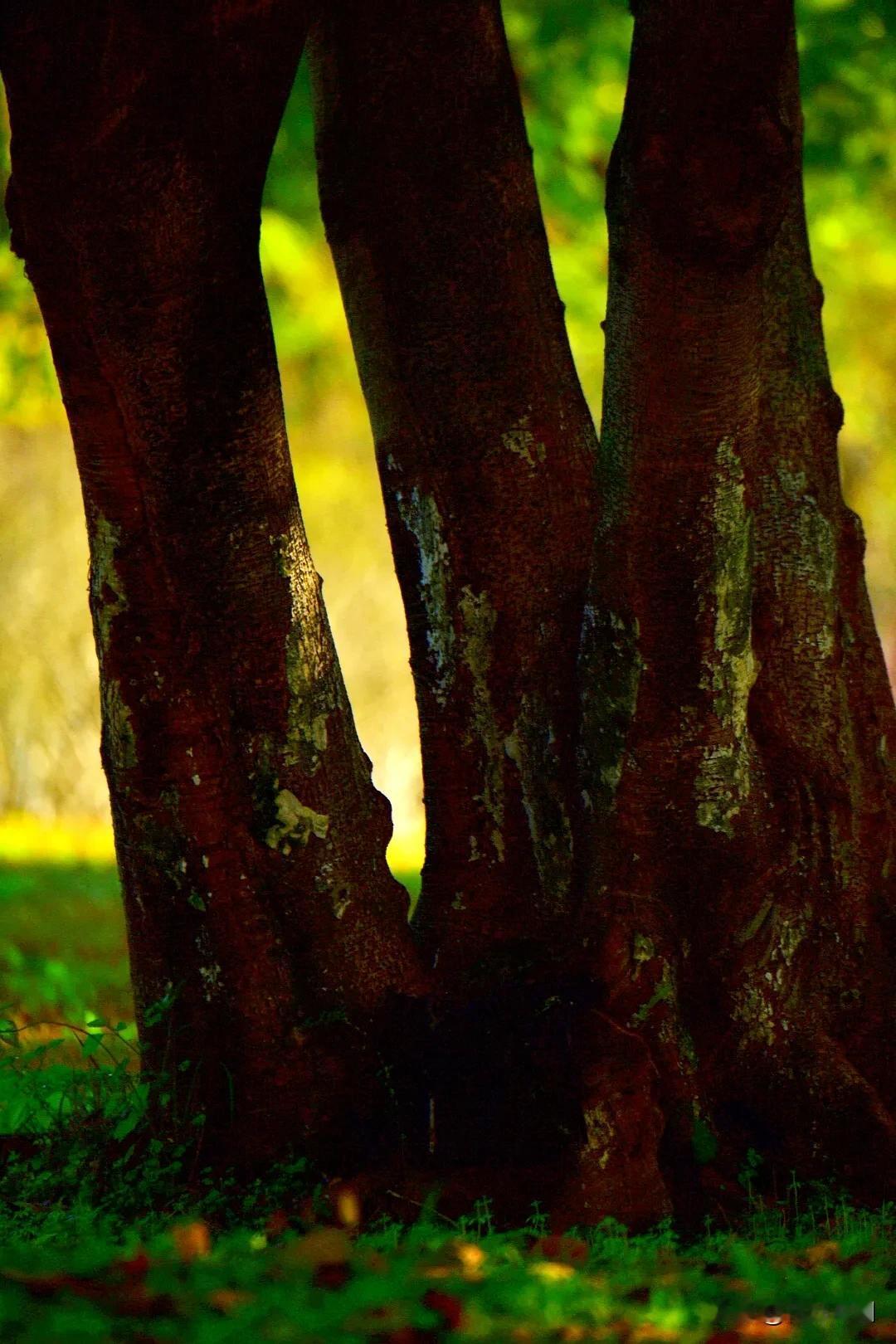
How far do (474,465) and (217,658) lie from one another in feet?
2.94

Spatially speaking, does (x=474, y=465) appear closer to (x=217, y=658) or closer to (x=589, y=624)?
(x=589, y=624)

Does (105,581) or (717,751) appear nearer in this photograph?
(105,581)

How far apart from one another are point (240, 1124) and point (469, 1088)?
59 cm

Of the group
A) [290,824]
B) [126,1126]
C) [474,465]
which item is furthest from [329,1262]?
[474,465]

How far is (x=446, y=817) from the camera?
3928 millimetres

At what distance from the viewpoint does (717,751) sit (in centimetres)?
372

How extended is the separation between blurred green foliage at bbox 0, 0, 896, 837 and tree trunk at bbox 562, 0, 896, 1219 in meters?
4.21

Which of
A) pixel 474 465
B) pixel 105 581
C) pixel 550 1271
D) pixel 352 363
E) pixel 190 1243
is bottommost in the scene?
pixel 550 1271

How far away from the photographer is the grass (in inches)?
87.1

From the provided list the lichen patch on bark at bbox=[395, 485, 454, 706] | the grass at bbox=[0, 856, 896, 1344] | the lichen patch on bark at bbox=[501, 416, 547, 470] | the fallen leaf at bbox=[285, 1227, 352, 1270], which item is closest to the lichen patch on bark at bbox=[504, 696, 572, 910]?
the lichen patch on bark at bbox=[395, 485, 454, 706]

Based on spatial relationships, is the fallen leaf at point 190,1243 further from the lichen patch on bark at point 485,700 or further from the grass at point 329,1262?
the lichen patch on bark at point 485,700

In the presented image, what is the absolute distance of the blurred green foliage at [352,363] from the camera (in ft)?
26.0

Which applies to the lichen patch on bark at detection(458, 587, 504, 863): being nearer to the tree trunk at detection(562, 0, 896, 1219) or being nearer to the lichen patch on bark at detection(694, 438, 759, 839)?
the tree trunk at detection(562, 0, 896, 1219)

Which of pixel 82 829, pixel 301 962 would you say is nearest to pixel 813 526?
pixel 301 962
